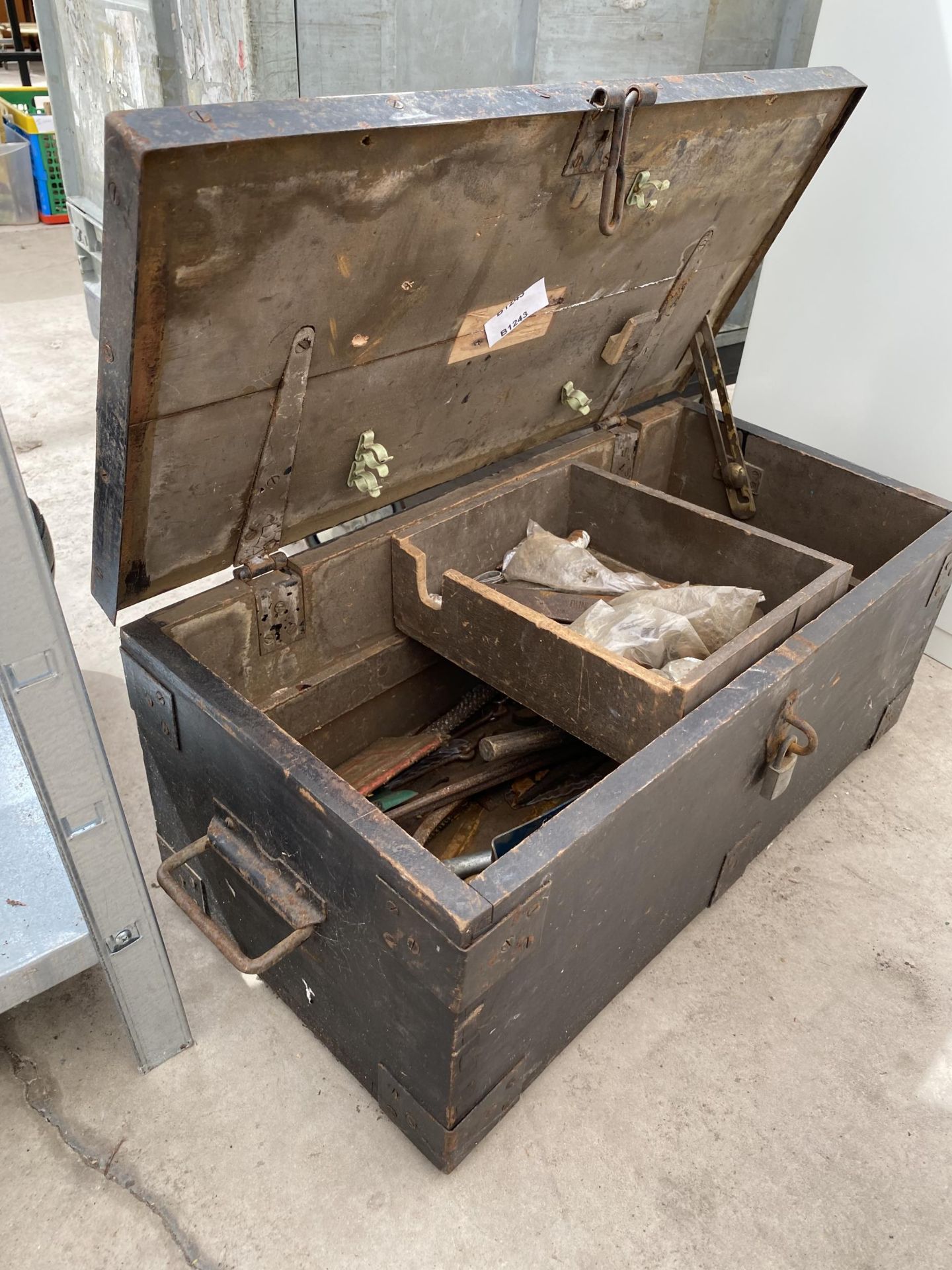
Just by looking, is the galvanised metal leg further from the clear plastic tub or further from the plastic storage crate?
the clear plastic tub

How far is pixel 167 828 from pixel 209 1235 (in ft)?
2.33

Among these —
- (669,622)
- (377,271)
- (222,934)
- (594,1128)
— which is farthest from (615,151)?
(594,1128)

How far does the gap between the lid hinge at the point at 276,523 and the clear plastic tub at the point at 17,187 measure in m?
5.68

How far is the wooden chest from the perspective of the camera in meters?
1.24

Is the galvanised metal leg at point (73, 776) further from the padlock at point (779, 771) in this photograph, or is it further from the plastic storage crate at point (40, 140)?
the plastic storage crate at point (40, 140)

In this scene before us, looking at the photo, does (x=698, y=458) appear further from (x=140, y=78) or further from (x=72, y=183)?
(x=72, y=183)

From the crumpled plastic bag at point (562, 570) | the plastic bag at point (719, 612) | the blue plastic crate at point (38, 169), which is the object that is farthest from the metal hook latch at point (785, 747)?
the blue plastic crate at point (38, 169)

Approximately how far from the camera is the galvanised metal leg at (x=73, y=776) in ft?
3.49

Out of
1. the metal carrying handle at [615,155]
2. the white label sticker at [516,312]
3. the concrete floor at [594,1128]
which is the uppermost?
the metal carrying handle at [615,155]

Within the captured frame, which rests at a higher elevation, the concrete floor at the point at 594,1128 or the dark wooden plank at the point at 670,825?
the dark wooden plank at the point at 670,825

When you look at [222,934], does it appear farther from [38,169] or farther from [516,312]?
[38,169]

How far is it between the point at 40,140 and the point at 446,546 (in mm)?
5502

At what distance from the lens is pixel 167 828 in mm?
1859

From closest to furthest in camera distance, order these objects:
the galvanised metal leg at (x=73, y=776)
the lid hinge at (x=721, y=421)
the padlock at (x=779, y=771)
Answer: the galvanised metal leg at (x=73, y=776) < the padlock at (x=779, y=771) < the lid hinge at (x=721, y=421)
